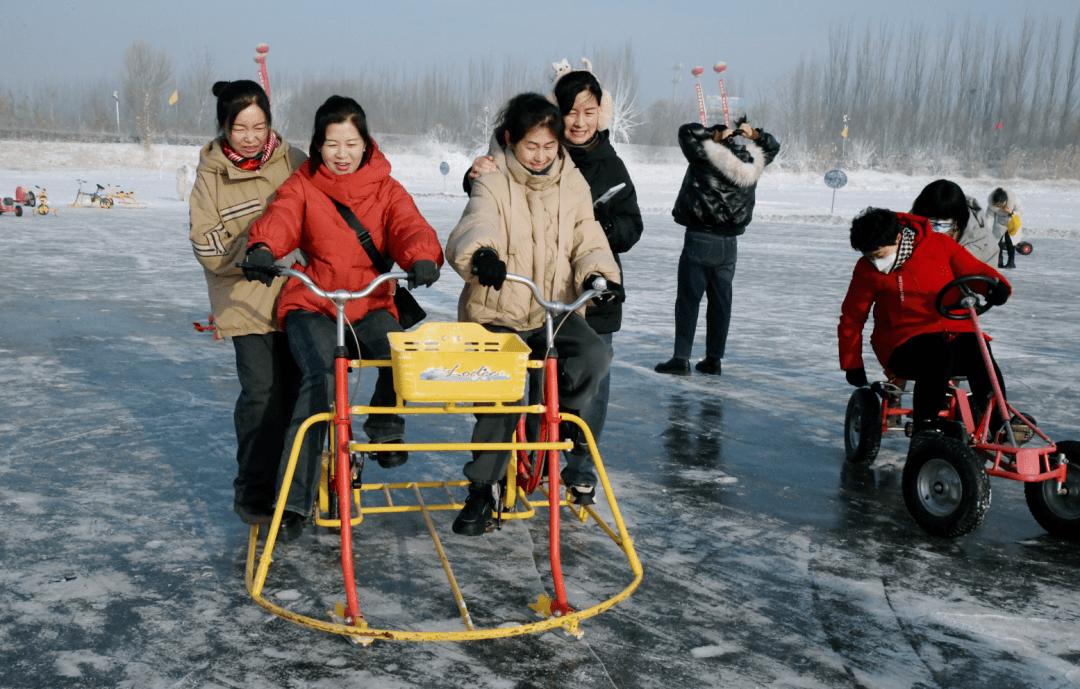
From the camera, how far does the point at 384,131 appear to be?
270 feet

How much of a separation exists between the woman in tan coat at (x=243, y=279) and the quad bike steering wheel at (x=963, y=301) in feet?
9.48

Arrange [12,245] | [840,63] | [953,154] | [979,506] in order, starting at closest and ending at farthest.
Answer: [979,506], [12,245], [953,154], [840,63]

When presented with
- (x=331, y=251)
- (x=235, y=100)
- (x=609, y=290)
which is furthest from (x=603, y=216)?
(x=235, y=100)

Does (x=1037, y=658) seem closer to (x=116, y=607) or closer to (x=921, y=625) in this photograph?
(x=921, y=625)

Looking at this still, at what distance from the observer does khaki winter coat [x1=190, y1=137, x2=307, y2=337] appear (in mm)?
Answer: 3719

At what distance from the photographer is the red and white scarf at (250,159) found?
3.72 metres

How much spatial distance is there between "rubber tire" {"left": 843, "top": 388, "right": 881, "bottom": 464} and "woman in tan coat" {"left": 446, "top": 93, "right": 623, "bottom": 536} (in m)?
1.80

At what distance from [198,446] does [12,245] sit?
12489 mm

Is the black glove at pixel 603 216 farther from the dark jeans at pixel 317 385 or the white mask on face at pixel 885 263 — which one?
the white mask on face at pixel 885 263

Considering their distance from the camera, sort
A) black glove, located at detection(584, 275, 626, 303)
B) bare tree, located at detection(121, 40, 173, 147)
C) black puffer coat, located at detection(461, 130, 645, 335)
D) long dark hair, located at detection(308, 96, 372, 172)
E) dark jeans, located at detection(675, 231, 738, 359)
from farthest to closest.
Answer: bare tree, located at detection(121, 40, 173, 147)
dark jeans, located at detection(675, 231, 738, 359)
black puffer coat, located at detection(461, 130, 645, 335)
long dark hair, located at detection(308, 96, 372, 172)
black glove, located at detection(584, 275, 626, 303)

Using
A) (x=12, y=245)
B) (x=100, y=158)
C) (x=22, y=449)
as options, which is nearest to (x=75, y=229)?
(x=12, y=245)

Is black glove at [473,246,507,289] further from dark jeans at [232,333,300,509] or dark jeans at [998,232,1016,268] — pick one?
dark jeans at [998,232,1016,268]

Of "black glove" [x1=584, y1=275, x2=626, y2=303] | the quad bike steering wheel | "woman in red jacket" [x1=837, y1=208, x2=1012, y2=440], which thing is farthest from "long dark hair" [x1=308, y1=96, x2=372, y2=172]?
the quad bike steering wheel

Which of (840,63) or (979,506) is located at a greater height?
(840,63)
